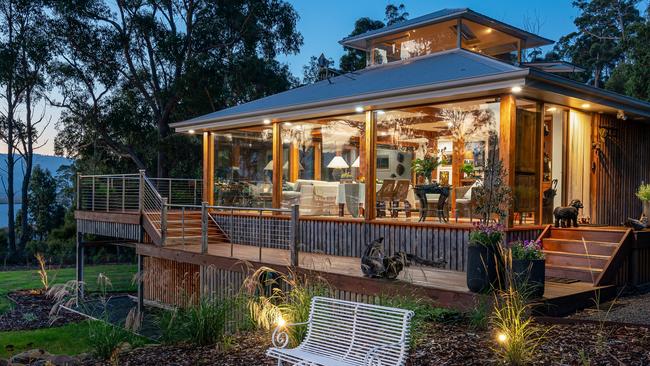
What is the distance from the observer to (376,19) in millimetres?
30031

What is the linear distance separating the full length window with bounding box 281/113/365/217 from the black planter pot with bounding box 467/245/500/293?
14.0 feet

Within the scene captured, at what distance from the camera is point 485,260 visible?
6641mm

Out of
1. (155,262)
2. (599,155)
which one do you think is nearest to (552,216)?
(599,155)

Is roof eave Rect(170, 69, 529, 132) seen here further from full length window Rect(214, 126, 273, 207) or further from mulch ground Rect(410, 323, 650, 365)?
mulch ground Rect(410, 323, 650, 365)

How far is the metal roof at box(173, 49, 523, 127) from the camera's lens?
9.41 meters

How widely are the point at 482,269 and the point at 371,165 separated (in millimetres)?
4238

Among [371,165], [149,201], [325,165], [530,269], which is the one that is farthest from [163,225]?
[530,269]


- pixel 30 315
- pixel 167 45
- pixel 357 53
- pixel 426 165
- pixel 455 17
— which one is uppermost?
pixel 357 53

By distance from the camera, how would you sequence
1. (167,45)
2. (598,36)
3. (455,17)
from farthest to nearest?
1. (598,36)
2. (167,45)
3. (455,17)

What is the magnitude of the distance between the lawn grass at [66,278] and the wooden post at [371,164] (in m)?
8.30

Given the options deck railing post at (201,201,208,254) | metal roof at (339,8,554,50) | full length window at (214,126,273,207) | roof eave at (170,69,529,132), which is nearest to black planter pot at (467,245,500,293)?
roof eave at (170,69,529,132)

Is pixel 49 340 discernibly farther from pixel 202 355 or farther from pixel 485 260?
pixel 485 260

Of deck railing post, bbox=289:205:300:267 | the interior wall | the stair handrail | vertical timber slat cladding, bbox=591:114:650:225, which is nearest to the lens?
deck railing post, bbox=289:205:300:267

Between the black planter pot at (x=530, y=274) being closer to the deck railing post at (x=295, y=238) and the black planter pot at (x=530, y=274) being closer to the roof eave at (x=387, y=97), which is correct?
the roof eave at (x=387, y=97)
